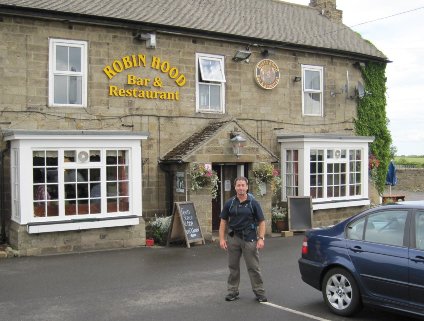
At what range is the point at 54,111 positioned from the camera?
43.1ft

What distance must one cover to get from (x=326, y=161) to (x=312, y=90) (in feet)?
8.35

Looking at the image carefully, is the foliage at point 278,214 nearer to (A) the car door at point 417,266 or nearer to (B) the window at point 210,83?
(B) the window at point 210,83

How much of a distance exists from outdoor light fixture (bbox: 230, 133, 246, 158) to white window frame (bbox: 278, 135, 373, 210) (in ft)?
8.53

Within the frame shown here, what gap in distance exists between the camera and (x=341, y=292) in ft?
23.1

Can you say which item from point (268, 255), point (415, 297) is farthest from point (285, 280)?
point (415, 297)

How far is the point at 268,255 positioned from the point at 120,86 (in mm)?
5914

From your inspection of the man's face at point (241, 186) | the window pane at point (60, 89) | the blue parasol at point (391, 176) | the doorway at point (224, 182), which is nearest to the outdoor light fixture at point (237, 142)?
the doorway at point (224, 182)

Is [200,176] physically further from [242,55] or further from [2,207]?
[2,207]

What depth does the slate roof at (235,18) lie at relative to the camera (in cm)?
1355

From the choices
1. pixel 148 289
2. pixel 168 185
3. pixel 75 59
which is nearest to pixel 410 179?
pixel 168 185

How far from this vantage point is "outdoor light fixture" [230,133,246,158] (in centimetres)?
1419

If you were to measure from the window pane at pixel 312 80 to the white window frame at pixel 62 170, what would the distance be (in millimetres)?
6765

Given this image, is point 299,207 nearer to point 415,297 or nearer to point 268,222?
point 268,222

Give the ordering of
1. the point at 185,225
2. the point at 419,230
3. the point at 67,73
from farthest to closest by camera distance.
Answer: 1. the point at 67,73
2. the point at 185,225
3. the point at 419,230
